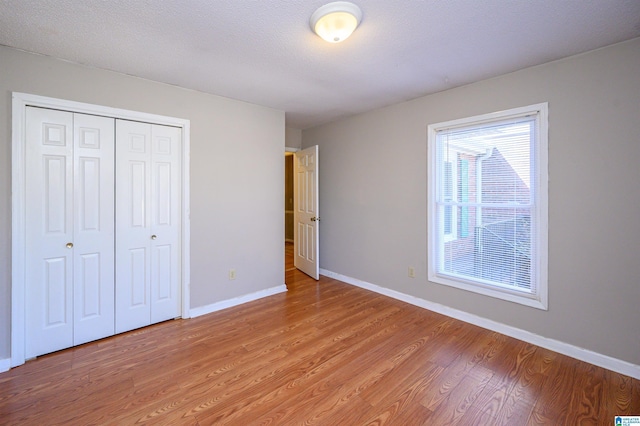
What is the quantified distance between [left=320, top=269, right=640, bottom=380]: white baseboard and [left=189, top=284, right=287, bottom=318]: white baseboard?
1387 millimetres

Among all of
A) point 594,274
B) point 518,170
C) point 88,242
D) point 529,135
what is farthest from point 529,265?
point 88,242

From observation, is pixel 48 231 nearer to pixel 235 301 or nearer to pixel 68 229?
pixel 68 229

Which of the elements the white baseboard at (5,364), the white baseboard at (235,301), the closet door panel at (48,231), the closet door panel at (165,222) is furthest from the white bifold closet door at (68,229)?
the white baseboard at (235,301)

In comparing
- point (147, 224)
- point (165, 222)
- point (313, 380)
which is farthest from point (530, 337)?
point (147, 224)

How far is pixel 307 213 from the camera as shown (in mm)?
4508

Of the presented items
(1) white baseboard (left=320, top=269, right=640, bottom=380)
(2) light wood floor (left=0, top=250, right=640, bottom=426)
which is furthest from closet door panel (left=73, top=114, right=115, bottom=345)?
(1) white baseboard (left=320, top=269, right=640, bottom=380)

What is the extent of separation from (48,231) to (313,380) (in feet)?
8.23

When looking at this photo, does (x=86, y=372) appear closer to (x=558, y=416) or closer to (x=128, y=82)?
(x=128, y=82)

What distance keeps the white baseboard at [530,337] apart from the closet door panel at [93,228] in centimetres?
310

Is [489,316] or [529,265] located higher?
[529,265]

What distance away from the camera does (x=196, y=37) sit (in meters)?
2.00

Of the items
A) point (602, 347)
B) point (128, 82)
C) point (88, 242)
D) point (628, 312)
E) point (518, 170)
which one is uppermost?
point (128, 82)

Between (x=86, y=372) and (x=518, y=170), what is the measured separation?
4.04 m

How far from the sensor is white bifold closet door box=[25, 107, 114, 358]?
2.26 m
